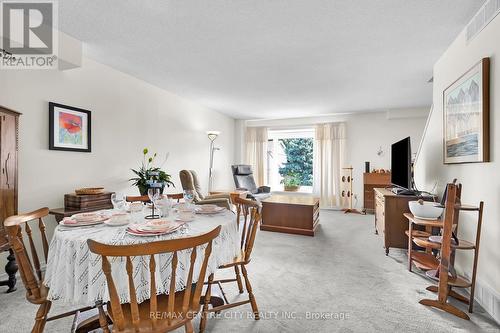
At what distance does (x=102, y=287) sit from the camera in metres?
1.13

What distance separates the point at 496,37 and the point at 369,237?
2.81 meters

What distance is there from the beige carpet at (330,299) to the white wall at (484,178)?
24 cm

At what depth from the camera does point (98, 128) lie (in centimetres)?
322

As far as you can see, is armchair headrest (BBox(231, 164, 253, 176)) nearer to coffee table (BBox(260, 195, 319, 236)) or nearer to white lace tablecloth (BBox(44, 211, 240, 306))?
coffee table (BBox(260, 195, 319, 236))

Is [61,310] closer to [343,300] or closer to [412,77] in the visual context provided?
[343,300]

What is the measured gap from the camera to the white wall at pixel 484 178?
6.07 feet

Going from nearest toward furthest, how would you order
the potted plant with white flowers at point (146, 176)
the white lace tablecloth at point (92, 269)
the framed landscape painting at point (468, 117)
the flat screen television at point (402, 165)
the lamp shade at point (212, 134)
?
1. the white lace tablecloth at point (92, 269)
2. the framed landscape painting at point (468, 117)
3. the flat screen television at point (402, 165)
4. the potted plant with white flowers at point (146, 176)
5. the lamp shade at point (212, 134)

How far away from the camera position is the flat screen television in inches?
117

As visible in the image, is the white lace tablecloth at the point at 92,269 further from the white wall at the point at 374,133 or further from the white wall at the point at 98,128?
the white wall at the point at 374,133

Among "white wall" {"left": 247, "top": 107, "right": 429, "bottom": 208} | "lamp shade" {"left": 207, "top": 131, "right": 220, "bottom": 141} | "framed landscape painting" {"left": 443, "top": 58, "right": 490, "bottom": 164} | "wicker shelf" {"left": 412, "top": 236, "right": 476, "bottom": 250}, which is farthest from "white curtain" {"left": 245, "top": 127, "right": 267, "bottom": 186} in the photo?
"wicker shelf" {"left": 412, "top": 236, "right": 476, "bottom": 250}

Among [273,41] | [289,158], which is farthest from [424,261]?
[289,158]

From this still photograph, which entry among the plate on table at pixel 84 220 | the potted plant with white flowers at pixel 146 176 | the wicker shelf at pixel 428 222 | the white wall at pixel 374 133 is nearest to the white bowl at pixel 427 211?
the wicker shelf at pixel 428 222

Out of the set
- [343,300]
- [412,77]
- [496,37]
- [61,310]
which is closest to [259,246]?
[343,300]

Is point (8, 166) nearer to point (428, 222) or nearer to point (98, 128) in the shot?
point (98, 128)
